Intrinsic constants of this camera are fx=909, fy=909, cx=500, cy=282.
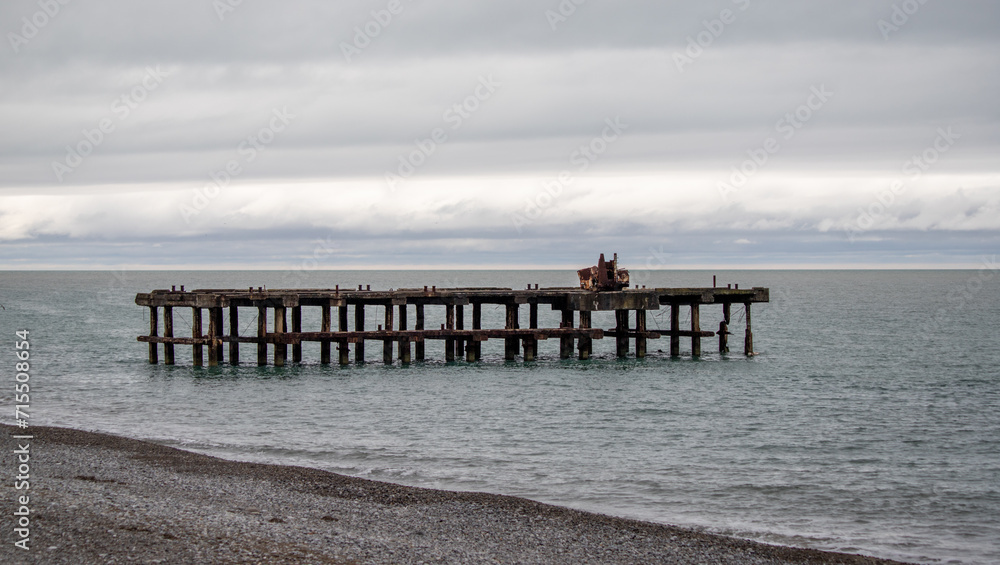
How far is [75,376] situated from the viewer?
42.4 meters

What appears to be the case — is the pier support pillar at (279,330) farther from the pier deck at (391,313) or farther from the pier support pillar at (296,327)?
the pier support pillar at (296,327)

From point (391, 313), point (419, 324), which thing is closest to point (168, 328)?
point (391, 313)

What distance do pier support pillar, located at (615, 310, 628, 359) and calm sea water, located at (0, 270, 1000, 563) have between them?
735 millimetres

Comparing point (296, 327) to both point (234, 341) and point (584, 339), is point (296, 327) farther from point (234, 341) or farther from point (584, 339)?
point (584, 339)

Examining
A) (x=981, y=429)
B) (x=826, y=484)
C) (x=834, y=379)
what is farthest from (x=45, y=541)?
(x=834, y=379)

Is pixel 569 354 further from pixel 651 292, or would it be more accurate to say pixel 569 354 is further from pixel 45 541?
pixel 45 541

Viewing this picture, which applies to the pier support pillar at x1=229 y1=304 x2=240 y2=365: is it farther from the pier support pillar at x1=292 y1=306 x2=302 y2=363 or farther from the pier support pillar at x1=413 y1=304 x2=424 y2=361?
the pier support pillar at x1=413 y1=304 x2=424 y2=361

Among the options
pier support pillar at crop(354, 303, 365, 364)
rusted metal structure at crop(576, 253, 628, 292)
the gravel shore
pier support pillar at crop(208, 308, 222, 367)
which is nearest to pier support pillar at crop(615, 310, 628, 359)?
rusted metal structure at crop(576, 253, 628, 292)

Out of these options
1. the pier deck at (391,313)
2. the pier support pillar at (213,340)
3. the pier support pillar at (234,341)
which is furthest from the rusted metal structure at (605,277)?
the pier support pillar at (213,340)

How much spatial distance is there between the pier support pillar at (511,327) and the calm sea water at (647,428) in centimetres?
92

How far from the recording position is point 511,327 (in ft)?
143

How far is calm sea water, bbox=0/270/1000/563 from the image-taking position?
62.7ft

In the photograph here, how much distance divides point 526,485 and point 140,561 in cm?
976

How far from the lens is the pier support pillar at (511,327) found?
43.3 meters
